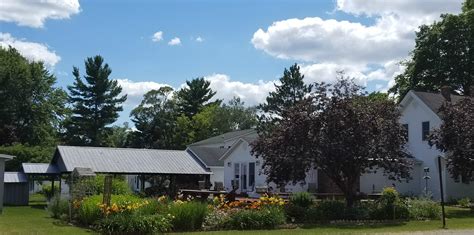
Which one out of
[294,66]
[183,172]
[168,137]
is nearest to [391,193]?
[183,172]

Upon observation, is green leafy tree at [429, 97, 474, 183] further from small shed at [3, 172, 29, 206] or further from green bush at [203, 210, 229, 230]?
small shed at [3, 172, 29, 206]

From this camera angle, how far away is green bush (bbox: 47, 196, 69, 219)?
2419 centimetres

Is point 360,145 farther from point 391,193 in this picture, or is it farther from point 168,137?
point 168,137

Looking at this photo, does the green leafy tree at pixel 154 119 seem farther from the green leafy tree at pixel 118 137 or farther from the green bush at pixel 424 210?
the green bush at pixel 424 210

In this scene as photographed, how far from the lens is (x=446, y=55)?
53.7 metres

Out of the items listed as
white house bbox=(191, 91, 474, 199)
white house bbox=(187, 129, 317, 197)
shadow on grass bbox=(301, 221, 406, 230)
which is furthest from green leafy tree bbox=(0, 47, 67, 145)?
shadow on grass bbox=(301, 221, 406, 230)

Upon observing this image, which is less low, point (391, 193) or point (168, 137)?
point (168, 137)

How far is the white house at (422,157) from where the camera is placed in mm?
36156

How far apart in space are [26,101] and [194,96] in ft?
99.7

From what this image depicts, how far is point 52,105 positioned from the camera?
69.1 meters

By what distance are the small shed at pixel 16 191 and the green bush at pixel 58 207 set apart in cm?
1372

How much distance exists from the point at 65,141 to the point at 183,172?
1686 inches

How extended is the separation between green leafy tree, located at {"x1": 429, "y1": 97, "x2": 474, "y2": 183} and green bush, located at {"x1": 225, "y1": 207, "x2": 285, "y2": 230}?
1176 centimetres

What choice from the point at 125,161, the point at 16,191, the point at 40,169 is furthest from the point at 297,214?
the point at 16,191
